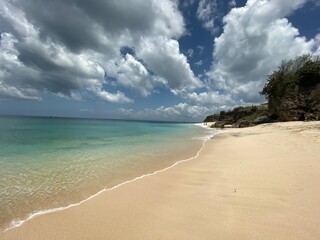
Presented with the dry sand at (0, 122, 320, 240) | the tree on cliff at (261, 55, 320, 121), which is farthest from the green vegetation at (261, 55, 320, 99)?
the dry sand at (0, 122, 320, 240)

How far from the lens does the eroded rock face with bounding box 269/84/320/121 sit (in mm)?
29031

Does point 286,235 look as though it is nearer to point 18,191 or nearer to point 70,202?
point 70,202

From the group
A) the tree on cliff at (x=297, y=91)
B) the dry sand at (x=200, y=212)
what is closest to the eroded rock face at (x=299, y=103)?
the tree on cliff at (x=297, y=91)

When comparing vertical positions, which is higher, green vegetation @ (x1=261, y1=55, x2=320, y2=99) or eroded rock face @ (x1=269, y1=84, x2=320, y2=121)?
green vegetation @ (x1=261, y1=55, x2=320, y2=99)

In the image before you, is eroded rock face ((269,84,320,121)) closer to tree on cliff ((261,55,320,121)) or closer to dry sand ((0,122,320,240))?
tree on cliff ((261,55,320,121))

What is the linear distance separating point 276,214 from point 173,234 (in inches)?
79.2

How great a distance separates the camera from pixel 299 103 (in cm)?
3094

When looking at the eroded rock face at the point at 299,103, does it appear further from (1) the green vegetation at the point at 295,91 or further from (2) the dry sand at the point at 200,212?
(2) the dry sand at the point at 200,212

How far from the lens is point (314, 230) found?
117 inches

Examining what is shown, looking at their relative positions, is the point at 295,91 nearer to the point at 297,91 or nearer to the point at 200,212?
the point at 297,91

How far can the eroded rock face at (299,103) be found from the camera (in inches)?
1143

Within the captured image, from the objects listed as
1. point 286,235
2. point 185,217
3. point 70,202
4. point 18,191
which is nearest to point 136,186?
point 70,202

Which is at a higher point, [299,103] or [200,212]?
[299,103]

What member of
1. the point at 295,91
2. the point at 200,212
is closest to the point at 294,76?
the point at 295,91
